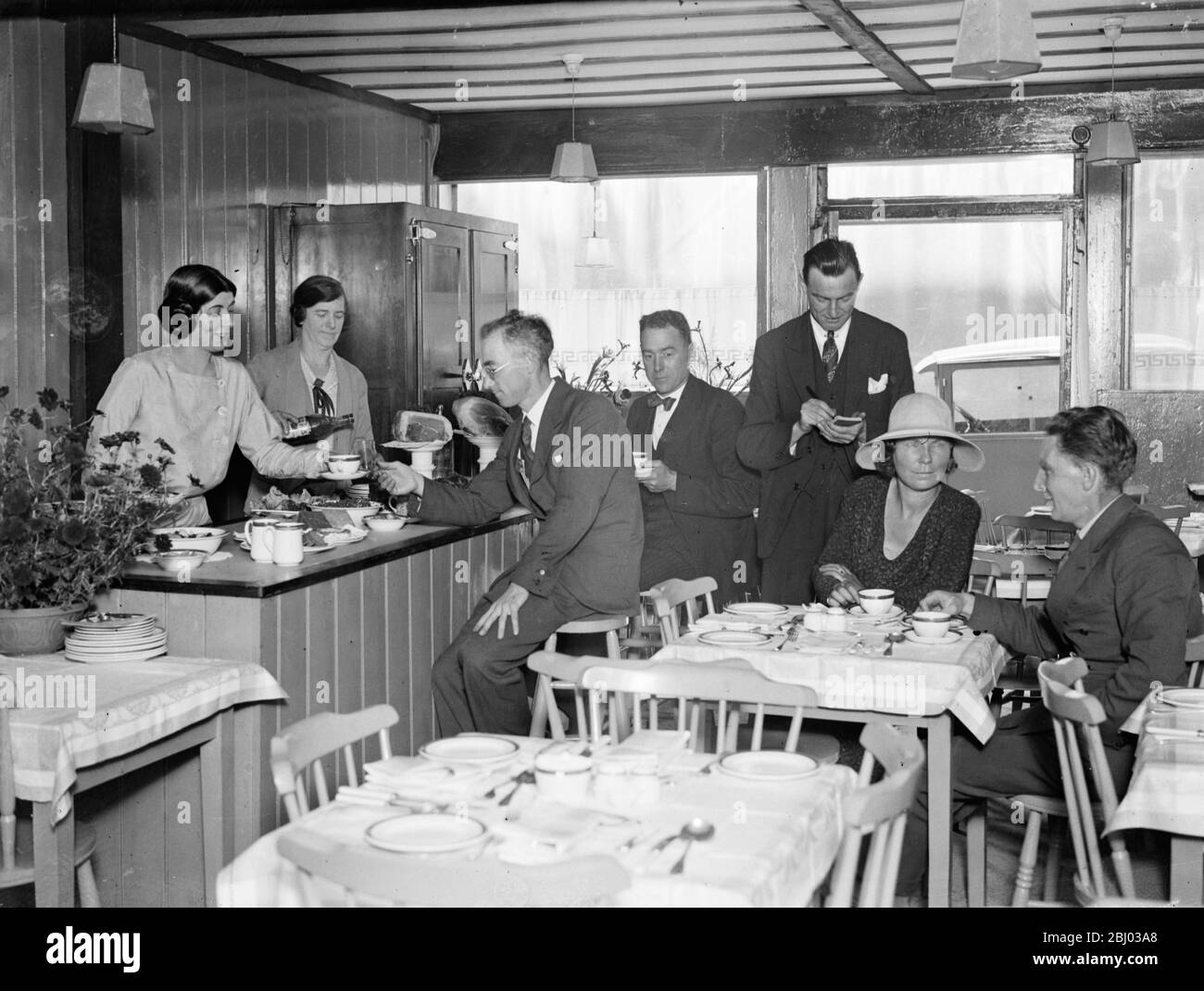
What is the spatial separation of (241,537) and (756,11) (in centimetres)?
393

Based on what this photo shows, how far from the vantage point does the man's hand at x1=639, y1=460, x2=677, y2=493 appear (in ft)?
18.8

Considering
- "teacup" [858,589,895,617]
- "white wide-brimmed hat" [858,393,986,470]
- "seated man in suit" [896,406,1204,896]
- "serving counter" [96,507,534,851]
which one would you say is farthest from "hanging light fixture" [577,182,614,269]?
"seated man in suit" [896,406,1204,896]

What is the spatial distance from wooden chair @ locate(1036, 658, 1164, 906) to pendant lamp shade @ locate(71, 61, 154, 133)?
421 cm

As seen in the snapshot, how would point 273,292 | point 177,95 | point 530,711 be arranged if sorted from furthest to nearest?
1. point 273,292
2. point 177,95
3. point 530,711

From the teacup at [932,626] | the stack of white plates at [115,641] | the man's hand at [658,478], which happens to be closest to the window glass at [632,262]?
the man's hand at [658,478]

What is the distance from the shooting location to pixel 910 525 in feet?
15.1

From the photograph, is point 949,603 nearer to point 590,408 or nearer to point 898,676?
point 898,676

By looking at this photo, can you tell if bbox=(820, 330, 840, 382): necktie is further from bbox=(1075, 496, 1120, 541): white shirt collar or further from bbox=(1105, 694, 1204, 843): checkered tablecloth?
bbox=(1105, 694, 1204, 843): checkered tablecloth

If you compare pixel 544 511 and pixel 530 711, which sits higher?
pixel 544 511

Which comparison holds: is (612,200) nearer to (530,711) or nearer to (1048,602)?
(530,711)

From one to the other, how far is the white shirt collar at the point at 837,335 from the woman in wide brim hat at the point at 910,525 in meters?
0.84

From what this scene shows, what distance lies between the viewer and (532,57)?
7820 mm

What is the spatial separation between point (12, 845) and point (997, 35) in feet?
12.8
